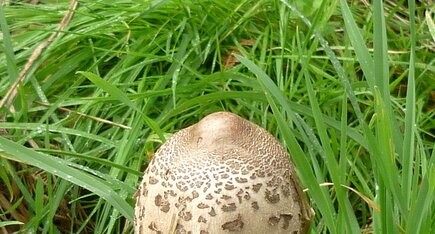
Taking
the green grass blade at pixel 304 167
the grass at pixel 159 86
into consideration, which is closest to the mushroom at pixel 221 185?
the green grass blade at pixel 304 167

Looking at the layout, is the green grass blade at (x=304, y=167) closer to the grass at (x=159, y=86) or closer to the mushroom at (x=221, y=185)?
the mushroom at (x=221, y=185)

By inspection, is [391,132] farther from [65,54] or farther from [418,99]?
[65,54]

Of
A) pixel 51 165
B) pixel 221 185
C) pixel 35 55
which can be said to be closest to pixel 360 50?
pixel 221 185

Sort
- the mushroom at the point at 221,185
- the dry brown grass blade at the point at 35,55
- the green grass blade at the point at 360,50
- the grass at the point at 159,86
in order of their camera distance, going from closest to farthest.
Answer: the mushroom at the point at 221,185 < the green grass blade at the point at 360,50 < the grass at the point at 159,86 < the dry brown grass blade at the point at 35,55

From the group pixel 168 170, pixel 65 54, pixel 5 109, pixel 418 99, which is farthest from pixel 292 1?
pixel 168 170

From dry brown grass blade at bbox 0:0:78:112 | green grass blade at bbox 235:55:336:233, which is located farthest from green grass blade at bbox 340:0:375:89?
dry brown grass blade at bbox 0:0:78:112

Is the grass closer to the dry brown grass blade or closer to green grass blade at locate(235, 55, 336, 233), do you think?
the dry brown grass blade
